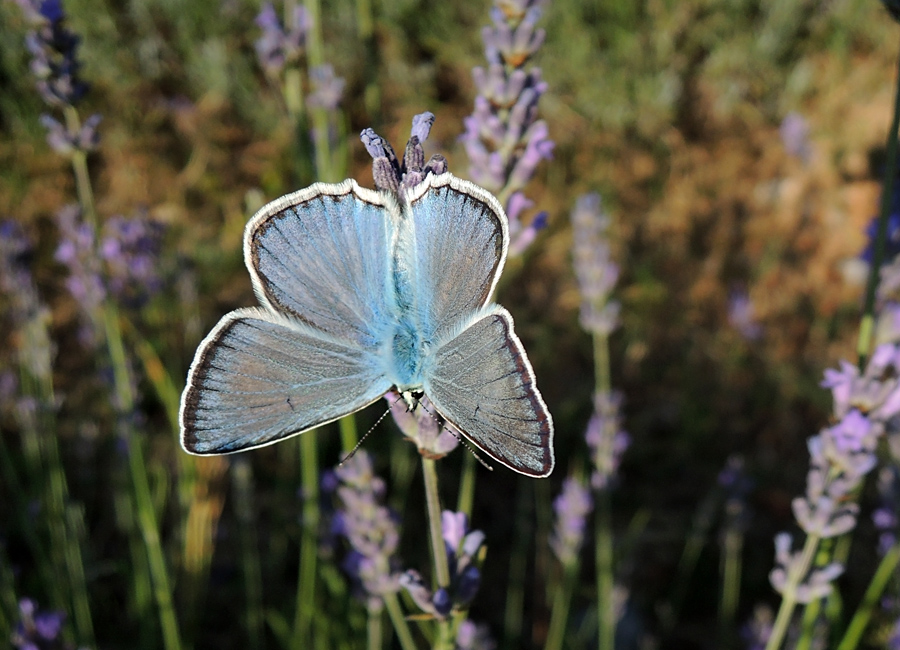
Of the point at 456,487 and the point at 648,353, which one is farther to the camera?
the point at 648,353

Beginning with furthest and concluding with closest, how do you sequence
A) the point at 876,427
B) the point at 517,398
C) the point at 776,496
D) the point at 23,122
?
the point at 23,122 < the point at 776,496 < the point at 876,427 < the point at 517,398

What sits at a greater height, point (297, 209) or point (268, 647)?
point (297, 209)

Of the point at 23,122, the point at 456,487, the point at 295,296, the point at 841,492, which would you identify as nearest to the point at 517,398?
the point at 295,296

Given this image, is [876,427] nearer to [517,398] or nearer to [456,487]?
[517,398]

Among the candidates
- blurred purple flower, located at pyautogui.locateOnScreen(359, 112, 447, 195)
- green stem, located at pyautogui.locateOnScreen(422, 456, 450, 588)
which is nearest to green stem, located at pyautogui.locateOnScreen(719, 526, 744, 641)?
green stem, located at pyautogui.locateOnScreen(422, 456, 450, 588)

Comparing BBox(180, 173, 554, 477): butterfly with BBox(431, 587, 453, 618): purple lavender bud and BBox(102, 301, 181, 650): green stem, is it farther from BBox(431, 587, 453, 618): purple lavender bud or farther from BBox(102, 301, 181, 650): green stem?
BBox(102, 301, 181, 650): green stem
